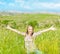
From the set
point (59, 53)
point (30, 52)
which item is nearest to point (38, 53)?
point (30, 52)

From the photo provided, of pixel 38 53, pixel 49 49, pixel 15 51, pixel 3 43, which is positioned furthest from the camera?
pixel 3 43

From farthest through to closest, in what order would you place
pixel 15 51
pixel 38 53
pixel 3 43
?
pixel 3 43 → pixel 15 51 → pixel 38 53

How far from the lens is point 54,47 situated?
7.07 metres

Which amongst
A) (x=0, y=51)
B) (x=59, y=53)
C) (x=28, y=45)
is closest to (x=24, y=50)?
(x=28, y=45)

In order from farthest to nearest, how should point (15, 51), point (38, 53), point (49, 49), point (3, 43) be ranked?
point (3, 43)
point (49, 49)
point (15, 51)
point (38, 53)

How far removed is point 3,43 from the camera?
7.70 metres

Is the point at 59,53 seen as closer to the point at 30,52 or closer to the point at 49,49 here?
the point at 49,49

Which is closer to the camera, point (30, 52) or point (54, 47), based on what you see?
point (30, 52)

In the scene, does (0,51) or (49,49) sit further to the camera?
(49,49)

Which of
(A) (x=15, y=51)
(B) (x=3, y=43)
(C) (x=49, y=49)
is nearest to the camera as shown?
(A) (x=15, y=51)

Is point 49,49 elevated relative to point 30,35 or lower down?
lower down

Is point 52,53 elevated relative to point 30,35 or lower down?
lower down

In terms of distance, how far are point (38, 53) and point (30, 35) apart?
2.32ft

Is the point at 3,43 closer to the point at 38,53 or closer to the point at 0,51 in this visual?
the point at 0,51
